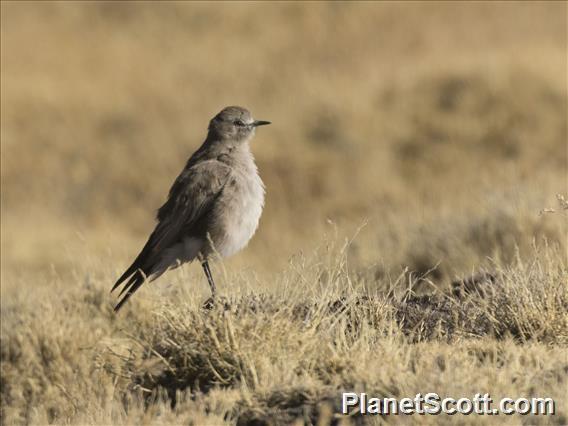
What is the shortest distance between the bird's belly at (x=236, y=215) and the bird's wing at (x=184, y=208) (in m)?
0.11

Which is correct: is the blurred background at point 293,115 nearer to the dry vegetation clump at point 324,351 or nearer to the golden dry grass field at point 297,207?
the golden dry grass field at point 297,207

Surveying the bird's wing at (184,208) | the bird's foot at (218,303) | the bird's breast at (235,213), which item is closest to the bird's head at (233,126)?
the bird's wing at (184,208)

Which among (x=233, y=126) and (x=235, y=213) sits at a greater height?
(x=233, y=126)

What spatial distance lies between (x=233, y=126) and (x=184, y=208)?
0.87 metres

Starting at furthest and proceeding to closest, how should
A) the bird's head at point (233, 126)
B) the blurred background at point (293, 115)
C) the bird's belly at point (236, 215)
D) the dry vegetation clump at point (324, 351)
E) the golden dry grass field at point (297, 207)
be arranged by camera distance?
1. the blurred background at point (293, 115)
2. the bird's head at point (233, 126)
3. the bird's belly at point (236, 215)
4. the golden dry grass field at point (297, 207)
5. the dry vegetation clump at point (324, 351)

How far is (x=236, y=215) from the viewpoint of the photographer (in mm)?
7977

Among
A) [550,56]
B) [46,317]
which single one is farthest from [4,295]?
[550,56]

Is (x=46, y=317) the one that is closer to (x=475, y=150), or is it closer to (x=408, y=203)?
(x=408, y=203)

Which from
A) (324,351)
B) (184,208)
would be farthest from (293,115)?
(324,351)

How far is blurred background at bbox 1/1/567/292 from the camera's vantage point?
1705 cm

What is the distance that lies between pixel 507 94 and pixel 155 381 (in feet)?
52.8

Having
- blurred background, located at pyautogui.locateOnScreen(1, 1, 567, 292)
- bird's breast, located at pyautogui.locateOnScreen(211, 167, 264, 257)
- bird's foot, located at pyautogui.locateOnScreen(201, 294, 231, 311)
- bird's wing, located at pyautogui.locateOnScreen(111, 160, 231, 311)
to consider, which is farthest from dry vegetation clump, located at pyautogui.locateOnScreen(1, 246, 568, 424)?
blurred background, located at pyautogui.locateOnScreen(1, 1, 567, 292)

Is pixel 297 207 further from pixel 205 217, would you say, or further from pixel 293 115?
pixel 205 217

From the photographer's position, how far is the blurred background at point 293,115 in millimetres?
17047
